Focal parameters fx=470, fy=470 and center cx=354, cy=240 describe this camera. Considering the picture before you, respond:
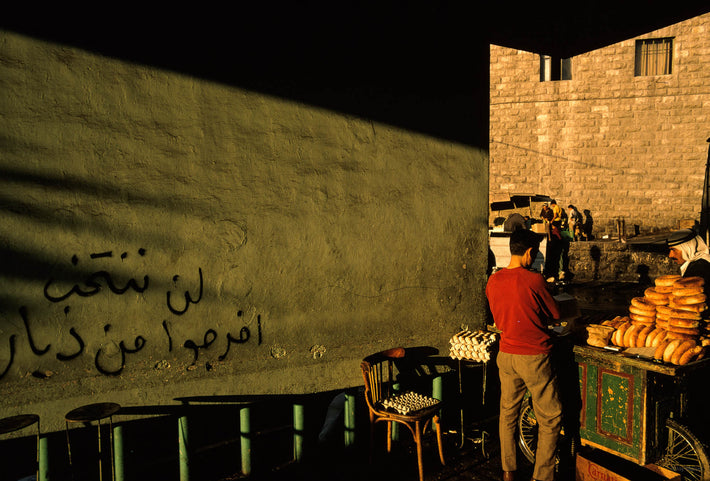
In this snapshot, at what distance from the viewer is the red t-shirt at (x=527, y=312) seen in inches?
147

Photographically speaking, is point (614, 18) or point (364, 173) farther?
point (614, 18)

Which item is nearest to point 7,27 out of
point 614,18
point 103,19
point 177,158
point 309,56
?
point 103,19

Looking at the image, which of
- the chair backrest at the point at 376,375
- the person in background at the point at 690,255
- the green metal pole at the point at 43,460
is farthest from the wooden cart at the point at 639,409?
the green metal pole at the point at 43,460

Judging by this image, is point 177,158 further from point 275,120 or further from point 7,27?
point 7,27

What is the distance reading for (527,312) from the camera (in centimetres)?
373

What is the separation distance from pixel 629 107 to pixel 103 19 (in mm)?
20280

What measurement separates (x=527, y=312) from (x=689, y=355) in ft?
3.84

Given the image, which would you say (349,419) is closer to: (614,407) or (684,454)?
(614,407)

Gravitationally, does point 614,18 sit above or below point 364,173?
above

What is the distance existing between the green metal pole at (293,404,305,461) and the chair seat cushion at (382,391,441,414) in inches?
30.8

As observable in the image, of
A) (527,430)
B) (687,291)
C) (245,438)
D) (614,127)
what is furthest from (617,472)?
(614,127)

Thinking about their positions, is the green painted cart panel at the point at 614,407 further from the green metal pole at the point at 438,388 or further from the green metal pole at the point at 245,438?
the green metal pole at the point at 245,438

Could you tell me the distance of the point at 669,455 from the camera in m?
3.79

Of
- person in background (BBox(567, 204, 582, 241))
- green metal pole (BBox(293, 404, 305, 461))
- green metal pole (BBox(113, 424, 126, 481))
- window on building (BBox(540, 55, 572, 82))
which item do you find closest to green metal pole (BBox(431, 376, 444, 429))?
green metal pole (BBox(293, 404, 305, 461))
